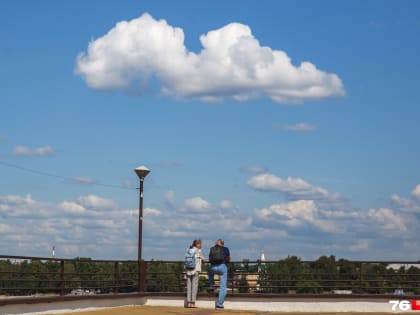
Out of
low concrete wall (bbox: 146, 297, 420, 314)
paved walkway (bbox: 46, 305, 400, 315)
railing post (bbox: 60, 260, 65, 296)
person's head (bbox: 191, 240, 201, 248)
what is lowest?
paved walkway (bbox: 46, 305, 400, 315)

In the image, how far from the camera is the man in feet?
78.7

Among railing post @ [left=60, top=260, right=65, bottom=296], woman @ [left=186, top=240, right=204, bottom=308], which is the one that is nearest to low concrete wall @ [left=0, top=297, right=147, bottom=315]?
railing post @ [left=60, top=260, right=65, bottom=296]

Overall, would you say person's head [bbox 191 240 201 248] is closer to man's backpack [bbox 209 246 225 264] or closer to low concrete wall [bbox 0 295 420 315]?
man's backpack [bbox 209 246 225 264]

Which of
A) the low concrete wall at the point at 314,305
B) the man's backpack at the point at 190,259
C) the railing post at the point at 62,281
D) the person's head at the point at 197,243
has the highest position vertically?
the person's head at the point at 197,243

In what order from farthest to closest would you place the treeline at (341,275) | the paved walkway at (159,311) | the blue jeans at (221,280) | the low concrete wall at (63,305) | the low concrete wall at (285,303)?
1. the treeline at (341,275)
2. the low concrete wall at (285,303)
3. the blue jeans at (221,280)
4. the paved walkway at (159,311)
5. the low concrete wall at (63,305)

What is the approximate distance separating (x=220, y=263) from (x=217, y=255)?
0.98ft

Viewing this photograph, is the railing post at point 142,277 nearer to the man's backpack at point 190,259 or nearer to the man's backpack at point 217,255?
the man's backpack at point 190,259

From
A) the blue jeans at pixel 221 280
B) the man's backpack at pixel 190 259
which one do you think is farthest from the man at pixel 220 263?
the man's backpack at pixel 190 259

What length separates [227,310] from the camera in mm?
23734

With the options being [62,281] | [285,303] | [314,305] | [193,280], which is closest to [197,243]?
[193,280]

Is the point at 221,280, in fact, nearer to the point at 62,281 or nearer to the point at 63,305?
the point at 62,281

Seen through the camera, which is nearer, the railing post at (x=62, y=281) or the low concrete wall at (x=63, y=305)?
the low concrete wall at (x=63, y=305)

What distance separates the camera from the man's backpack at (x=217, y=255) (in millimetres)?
24031

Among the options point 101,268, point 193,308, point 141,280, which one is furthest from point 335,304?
point 101,268
